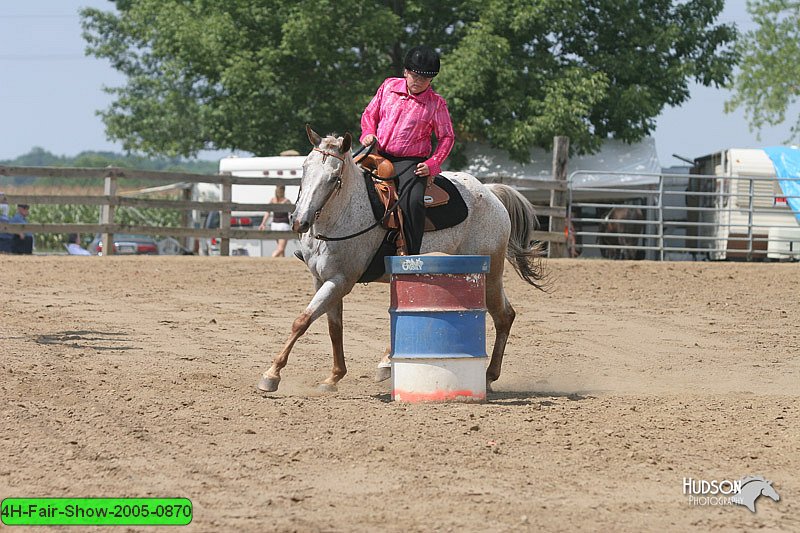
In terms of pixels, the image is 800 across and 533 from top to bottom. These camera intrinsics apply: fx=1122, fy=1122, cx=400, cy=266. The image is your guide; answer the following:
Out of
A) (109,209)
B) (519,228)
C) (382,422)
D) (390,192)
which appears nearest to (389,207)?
(390,192)

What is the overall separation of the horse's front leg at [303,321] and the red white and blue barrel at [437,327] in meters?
0.56

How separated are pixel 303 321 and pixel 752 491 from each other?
3.41 m

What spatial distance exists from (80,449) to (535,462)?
2320 millimetres

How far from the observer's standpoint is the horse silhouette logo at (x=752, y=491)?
5.04 m

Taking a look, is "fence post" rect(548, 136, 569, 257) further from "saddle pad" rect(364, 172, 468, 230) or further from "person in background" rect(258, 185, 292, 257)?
"saddle pad" rect(364, 172, 468, 230)

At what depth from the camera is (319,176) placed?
757 centimetres

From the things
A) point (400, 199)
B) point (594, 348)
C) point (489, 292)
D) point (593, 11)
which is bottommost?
point (594, 348)

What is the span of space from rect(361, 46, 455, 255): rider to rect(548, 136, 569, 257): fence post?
43.9 ft

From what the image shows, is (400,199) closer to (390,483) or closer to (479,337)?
(479,337)

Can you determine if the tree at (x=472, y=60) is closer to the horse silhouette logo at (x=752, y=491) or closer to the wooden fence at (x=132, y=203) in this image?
the wooden fence at (x=132, y=203)

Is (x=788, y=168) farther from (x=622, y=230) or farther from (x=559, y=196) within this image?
(x=559, y=196)

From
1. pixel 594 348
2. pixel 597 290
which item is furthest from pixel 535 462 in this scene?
pixel 597 290

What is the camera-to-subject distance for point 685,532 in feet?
15.0

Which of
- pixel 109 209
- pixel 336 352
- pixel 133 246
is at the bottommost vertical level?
pixel 133 246
